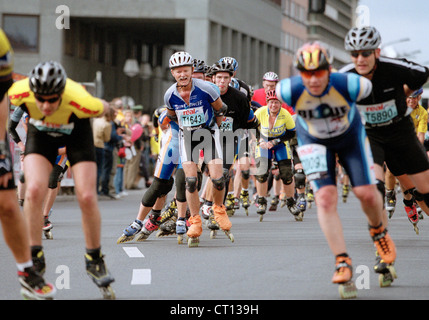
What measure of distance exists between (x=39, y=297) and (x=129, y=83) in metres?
57.1

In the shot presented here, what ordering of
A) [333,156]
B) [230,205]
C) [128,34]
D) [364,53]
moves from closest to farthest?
[333,156], [364,53], [230,205], [128,34]

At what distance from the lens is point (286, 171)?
17438 mm

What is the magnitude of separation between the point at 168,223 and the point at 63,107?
6.46 metres

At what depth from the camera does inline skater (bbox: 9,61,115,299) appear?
787cm

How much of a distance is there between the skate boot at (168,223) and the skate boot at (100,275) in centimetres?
592

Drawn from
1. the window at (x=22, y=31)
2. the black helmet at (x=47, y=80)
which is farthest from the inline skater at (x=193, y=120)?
the window at (x=22, y=31)

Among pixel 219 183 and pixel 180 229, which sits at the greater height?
pixel 219 183

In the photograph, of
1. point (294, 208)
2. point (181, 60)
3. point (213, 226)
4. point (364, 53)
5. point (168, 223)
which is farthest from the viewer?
point (294, 208)

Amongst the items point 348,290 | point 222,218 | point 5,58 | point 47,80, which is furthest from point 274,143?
point 5,58

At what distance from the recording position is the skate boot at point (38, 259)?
816 centimetres

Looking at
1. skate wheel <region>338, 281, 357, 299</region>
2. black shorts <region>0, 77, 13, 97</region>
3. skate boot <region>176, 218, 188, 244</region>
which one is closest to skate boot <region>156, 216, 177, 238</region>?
skate boot <region>176, 218, 188, 244</region>

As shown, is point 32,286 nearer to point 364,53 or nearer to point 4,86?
point 4,86

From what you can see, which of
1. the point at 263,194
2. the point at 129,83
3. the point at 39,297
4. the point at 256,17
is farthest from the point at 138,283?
the point at 256,17

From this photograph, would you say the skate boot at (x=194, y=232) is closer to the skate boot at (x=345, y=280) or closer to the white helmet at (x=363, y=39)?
the white helmet at (x=363, y=39)
